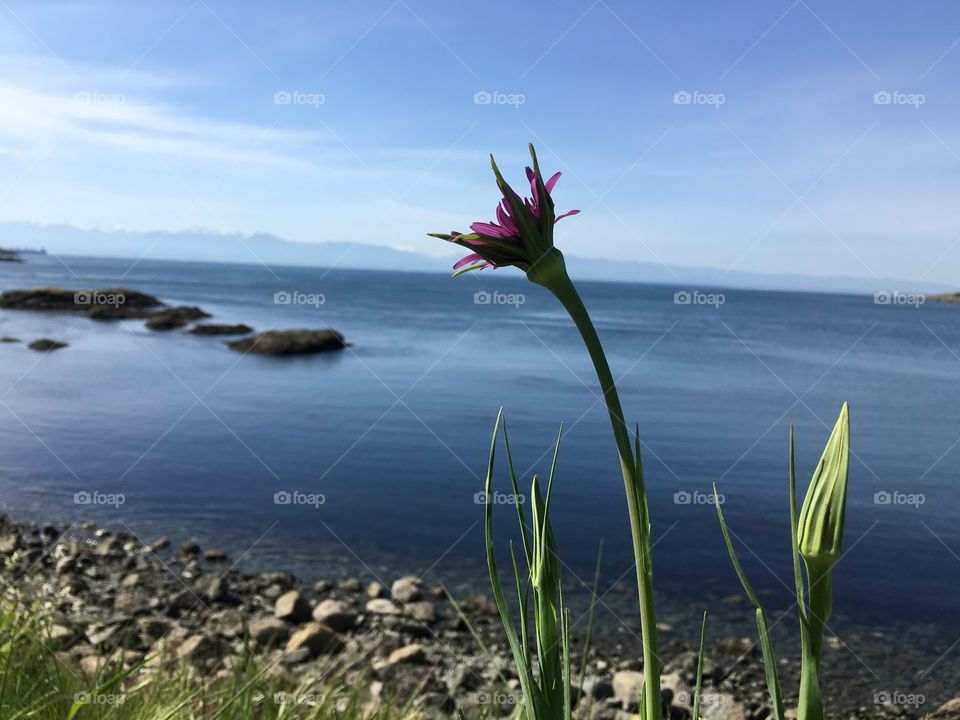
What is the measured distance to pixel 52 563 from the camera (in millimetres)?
6641

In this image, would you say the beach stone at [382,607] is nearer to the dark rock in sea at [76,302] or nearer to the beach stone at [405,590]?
the beach stone at [405,590]

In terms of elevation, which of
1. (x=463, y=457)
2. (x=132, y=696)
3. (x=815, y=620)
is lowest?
(x=132, y=696)

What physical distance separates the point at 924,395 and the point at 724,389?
492 centimetres

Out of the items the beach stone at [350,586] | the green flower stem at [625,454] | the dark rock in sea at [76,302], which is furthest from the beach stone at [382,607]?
the dark rock in sea at [76,302]

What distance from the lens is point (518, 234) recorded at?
52.2 inches

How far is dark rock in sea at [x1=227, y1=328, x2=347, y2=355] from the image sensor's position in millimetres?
23188

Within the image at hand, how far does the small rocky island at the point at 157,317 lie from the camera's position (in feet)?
77.4

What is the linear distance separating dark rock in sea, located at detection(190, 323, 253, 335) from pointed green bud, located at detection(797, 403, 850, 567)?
2787 centimetres

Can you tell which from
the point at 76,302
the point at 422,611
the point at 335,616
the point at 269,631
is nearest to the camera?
the point at 269,631

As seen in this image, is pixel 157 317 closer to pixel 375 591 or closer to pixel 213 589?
pixel 213 589

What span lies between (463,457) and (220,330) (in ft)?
66.5

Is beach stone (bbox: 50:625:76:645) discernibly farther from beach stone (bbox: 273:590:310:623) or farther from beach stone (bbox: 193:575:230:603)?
beach stone (bbox: 273:590:310:623)

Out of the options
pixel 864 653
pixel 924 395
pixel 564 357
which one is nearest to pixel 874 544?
pixel 864 653

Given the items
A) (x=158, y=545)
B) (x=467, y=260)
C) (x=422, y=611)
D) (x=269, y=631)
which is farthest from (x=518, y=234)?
(x=158, y=545)
